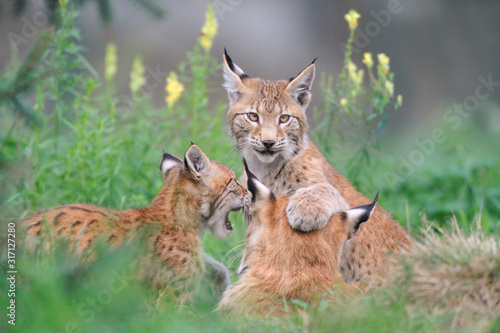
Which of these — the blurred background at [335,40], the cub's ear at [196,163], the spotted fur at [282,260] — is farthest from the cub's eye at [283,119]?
the blurred background at [335,40]

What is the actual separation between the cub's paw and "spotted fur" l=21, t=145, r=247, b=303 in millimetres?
950

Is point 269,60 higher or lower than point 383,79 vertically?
higher

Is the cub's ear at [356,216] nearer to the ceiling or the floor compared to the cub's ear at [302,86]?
nearer to the floor

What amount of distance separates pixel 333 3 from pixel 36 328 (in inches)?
418

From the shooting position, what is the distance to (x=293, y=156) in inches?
235

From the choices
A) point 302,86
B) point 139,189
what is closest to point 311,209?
point 302,86

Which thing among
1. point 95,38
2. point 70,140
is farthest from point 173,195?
point 95,38

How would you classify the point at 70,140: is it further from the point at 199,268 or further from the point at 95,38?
the point at 95,38

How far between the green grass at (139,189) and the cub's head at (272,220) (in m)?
0.49

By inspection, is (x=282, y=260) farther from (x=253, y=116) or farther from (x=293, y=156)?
(x=253, y=116)

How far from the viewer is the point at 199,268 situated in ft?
16.9

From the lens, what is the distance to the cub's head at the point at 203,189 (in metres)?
5.32

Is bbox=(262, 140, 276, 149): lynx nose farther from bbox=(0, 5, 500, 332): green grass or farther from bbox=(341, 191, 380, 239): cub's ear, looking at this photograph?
bbox=(341, 191, 380, 239): cub's ear

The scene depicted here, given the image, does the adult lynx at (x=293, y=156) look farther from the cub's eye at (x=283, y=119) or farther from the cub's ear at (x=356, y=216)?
the cub's ear at (x=356, y=216)
